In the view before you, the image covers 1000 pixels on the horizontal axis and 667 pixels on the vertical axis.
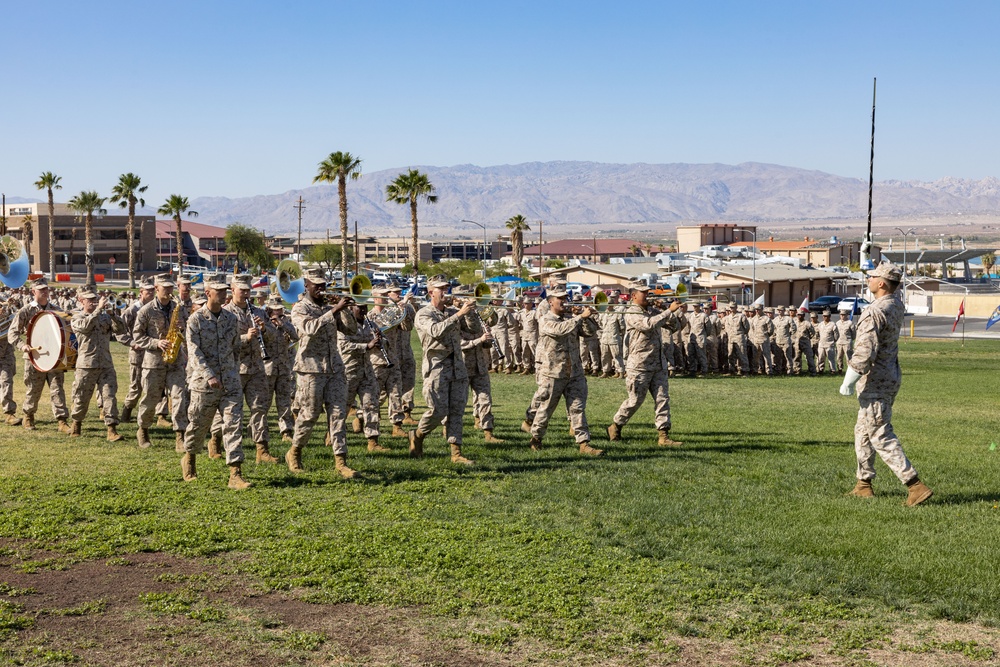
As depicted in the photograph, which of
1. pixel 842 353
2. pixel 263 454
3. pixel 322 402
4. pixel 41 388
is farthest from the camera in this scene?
pixel 842 353

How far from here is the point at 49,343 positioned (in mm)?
14266

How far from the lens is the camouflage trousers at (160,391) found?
1336 centimetres

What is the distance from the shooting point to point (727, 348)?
27094mm

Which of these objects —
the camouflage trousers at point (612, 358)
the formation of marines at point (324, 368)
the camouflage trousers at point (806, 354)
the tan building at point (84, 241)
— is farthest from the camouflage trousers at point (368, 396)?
the tan building at point (84, 241)

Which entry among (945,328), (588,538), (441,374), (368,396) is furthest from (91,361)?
(945,328)

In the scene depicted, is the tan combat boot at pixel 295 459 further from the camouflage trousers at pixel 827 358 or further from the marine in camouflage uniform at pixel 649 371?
the camouflage trousers at pixel 827 358

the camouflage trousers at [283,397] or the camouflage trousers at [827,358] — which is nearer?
the camouflage trousers at [283,397]

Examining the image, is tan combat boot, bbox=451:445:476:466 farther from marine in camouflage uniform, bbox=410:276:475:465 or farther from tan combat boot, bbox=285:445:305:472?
tan combat boot, bbox=285:445:305:472

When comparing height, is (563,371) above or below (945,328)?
above

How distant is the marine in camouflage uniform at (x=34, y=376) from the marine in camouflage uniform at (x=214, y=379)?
4596mm

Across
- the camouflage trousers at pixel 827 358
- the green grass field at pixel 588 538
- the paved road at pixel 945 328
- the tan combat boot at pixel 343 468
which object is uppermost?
the tan combat boot at pixel 343 468

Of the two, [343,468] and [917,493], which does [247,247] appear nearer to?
[343,468]

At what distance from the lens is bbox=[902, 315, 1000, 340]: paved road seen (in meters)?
43.7

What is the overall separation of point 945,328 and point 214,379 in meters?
45.6
